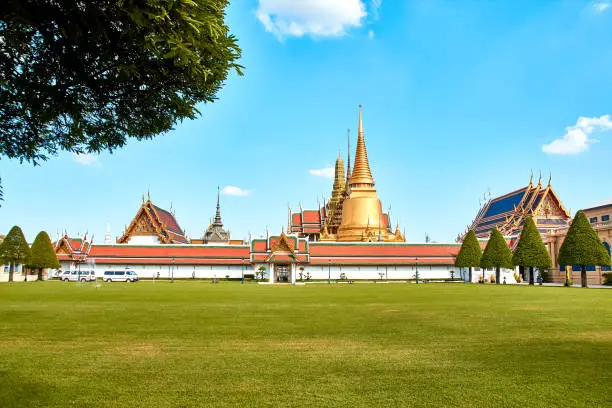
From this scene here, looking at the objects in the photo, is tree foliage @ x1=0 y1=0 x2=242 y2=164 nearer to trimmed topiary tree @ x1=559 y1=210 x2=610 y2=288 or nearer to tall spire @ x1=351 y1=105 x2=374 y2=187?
trimmed topiary tree @ x1=559 y1=210 x2=610 y2=288

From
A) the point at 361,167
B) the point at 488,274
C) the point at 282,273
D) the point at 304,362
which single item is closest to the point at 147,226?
the point at 282,273

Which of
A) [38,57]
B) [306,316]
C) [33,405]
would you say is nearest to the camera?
[33,405]

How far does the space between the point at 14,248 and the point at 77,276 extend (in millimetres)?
7128

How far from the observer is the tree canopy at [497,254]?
51022 mm

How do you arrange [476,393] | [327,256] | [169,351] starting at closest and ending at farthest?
1. [476,393]
2. [169,351]
3. [327,256]

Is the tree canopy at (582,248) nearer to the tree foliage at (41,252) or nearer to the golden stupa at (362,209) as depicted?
the golden stupa at (362,209)

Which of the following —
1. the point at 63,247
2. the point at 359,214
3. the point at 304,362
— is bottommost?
the point at 304,362

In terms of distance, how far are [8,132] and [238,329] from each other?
6686 mm

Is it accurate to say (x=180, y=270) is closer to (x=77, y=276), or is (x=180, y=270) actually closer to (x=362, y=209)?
(x=77, y=276)

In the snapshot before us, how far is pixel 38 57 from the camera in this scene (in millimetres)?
7184

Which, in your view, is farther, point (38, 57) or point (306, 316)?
point (306, 316)

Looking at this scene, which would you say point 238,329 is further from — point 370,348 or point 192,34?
point 192,34

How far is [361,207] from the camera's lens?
263 ft

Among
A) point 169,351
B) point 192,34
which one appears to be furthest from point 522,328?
point 192,34
